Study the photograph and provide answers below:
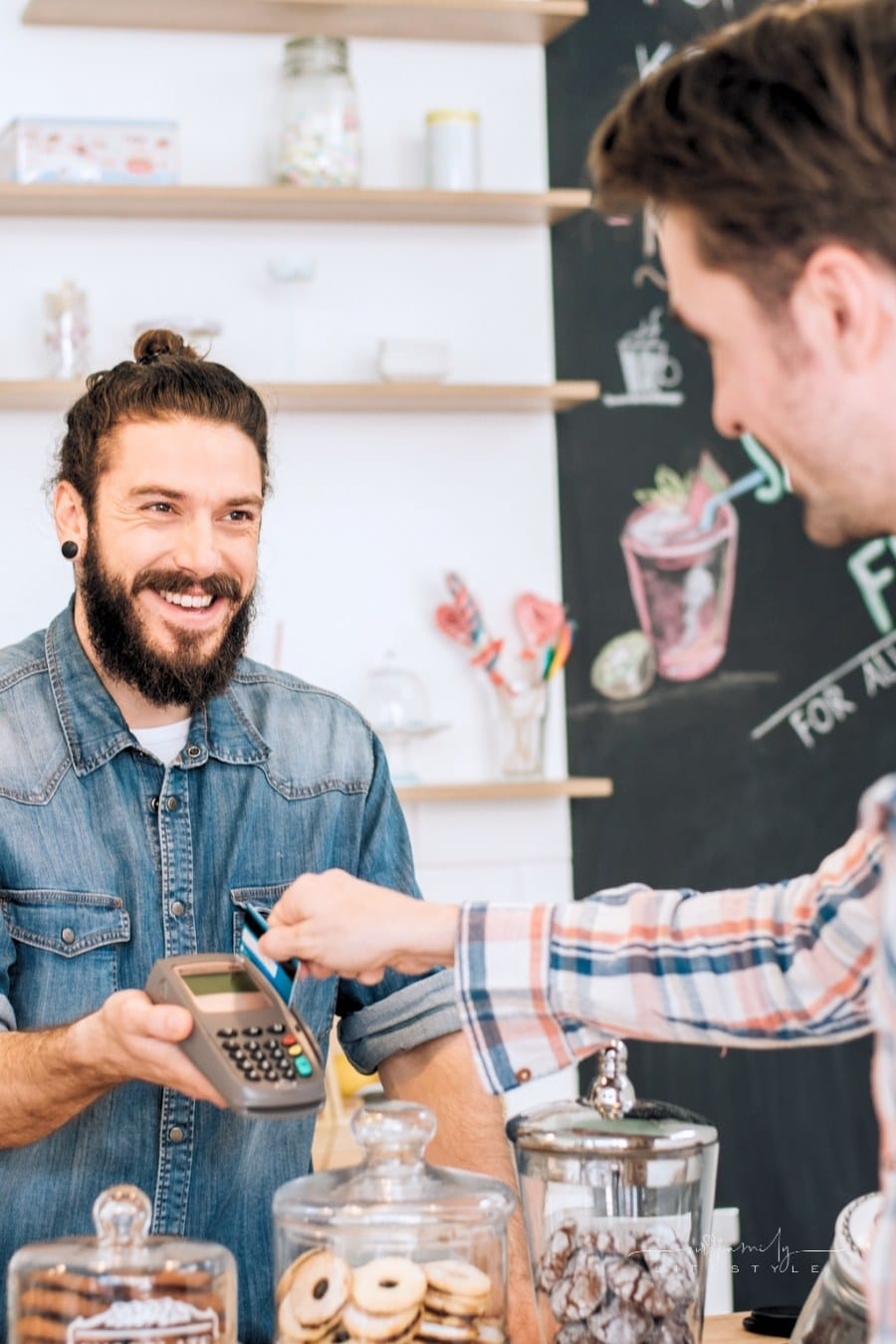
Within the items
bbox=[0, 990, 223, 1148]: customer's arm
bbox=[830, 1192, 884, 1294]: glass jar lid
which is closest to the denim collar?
bbox=[0, 990, 223, 1148]: customer's arm

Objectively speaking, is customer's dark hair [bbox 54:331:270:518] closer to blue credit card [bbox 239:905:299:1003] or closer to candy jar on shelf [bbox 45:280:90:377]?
blue credit card [bbox 239:905:299:1003]

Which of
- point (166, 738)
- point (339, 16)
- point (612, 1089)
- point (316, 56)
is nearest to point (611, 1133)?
point (612, 1089)

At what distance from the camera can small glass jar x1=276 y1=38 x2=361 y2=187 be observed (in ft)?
10.8

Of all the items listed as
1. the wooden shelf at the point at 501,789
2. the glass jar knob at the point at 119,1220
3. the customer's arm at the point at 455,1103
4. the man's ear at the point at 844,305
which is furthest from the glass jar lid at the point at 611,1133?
the wooden shelf at the point at 501,789

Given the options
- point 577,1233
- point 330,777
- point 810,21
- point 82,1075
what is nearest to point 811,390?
point 810,21

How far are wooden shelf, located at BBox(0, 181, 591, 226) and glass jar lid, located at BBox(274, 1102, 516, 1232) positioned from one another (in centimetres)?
231

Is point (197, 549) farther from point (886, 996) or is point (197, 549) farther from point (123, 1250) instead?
point (886, 996)

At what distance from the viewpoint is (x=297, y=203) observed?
3326mm

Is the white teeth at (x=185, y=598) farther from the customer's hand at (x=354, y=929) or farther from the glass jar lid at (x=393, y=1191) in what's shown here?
the glass jar lid at (x=393, y=1191)

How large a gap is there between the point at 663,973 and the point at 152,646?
78cm

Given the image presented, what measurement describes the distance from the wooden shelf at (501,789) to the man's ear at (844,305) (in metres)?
2.25

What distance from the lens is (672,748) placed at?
11.7 ft

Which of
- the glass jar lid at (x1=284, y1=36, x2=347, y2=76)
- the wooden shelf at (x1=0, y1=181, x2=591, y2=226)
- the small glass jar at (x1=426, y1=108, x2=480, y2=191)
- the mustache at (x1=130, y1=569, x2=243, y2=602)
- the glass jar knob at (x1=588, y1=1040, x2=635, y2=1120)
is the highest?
the glass jar lid at (x1=284, y1=36, x2=347, y2=76)

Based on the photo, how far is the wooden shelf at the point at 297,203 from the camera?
10.5ft
